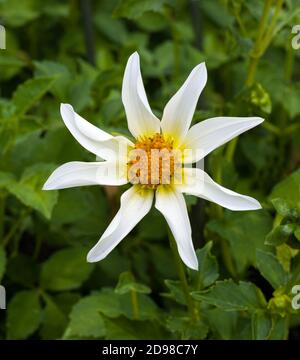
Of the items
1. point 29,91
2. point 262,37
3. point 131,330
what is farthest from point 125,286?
point 262,37

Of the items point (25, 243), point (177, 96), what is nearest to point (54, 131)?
point (25, 243)

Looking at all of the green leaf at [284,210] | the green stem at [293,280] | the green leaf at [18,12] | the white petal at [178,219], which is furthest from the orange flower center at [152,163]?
the green leaf at [18,12]

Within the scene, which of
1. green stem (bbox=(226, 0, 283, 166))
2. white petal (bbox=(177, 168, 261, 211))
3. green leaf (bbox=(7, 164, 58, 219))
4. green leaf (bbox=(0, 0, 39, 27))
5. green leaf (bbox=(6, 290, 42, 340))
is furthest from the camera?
green leaf (bbox=(0, 0, 39, 27))

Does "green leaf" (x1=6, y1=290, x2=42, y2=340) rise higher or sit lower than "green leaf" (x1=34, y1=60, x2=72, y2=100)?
lower

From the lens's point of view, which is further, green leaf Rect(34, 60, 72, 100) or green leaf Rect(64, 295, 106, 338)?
green leaf Rect(34, 60, 72, 100)

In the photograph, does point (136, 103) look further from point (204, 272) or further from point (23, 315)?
point (23, 315)

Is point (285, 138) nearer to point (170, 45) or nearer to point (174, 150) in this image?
point (170, 45)

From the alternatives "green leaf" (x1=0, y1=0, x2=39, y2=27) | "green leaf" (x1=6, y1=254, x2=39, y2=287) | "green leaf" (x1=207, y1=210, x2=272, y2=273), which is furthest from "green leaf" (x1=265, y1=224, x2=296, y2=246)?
"green leaf" (x1=0, y1=0, x2=39, y2=27)

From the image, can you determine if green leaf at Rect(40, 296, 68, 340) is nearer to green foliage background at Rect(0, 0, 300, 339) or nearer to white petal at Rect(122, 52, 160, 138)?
green foliage background at Rect(0, 0, 300, 339)

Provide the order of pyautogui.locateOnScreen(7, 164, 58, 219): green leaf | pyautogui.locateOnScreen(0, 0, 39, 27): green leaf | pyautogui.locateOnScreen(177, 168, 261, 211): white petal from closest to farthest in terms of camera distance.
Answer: pyautogui.locateOnScreen(177, 168, 261, 211): white petal < pyautogui.locateOnScreen(7, 164, 58, 219): green leaf < pyautogui.locateOnScreen(0, 0, 39, 27): green leaf
